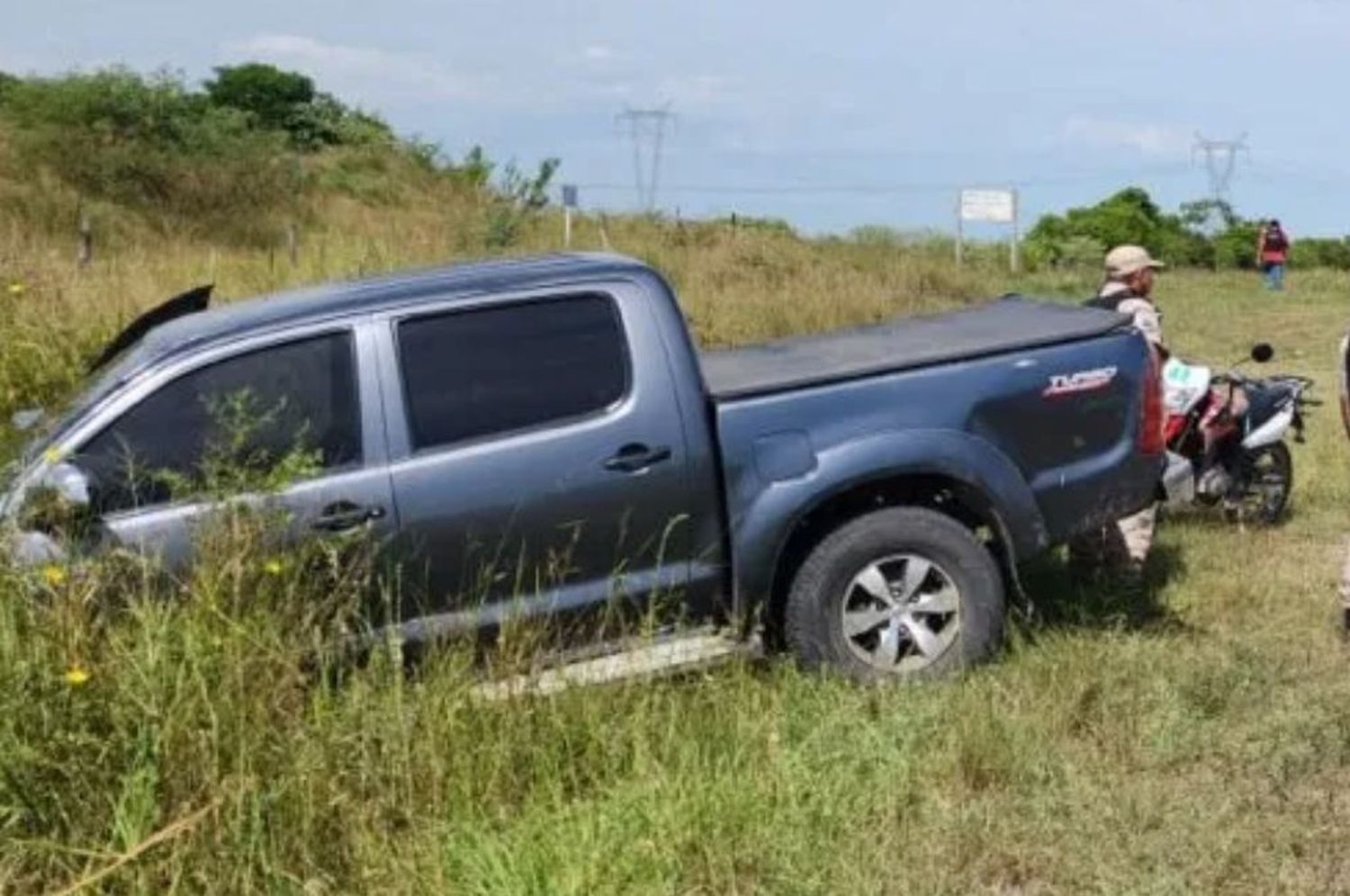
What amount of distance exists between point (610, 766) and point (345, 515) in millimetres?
1370

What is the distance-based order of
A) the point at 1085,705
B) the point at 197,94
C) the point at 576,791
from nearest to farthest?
the point at 576,791, the point at 1085,705, the point at 197,94

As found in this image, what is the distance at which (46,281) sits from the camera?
1318 cm

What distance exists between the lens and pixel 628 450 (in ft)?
20.6

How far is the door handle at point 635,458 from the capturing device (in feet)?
20.5

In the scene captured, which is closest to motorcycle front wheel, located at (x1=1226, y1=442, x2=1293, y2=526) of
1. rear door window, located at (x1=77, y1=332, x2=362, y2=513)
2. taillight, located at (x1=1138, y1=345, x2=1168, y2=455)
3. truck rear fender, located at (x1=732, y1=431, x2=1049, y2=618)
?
taillight, located at (x1=1138, y1=345, x2=1168, y2=455)

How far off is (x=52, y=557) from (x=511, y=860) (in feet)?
5.74

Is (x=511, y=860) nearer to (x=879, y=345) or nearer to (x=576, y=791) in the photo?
(x=576, y=791)

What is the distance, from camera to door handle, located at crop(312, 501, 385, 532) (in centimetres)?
581

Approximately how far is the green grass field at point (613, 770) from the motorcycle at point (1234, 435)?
333 cm

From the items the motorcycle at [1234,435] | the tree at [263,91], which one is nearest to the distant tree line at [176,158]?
the tree at [263,91]

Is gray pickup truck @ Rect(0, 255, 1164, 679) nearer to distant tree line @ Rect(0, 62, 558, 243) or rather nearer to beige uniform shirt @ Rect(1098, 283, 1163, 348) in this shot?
beige uniform shirt @ Rect(1098, 283, 1163, 348)

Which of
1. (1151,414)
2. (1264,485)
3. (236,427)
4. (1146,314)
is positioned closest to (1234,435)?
(1264,485)

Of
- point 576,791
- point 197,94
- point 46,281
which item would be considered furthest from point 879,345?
point 197,94

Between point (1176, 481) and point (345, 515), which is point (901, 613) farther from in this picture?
point (345, 515)
